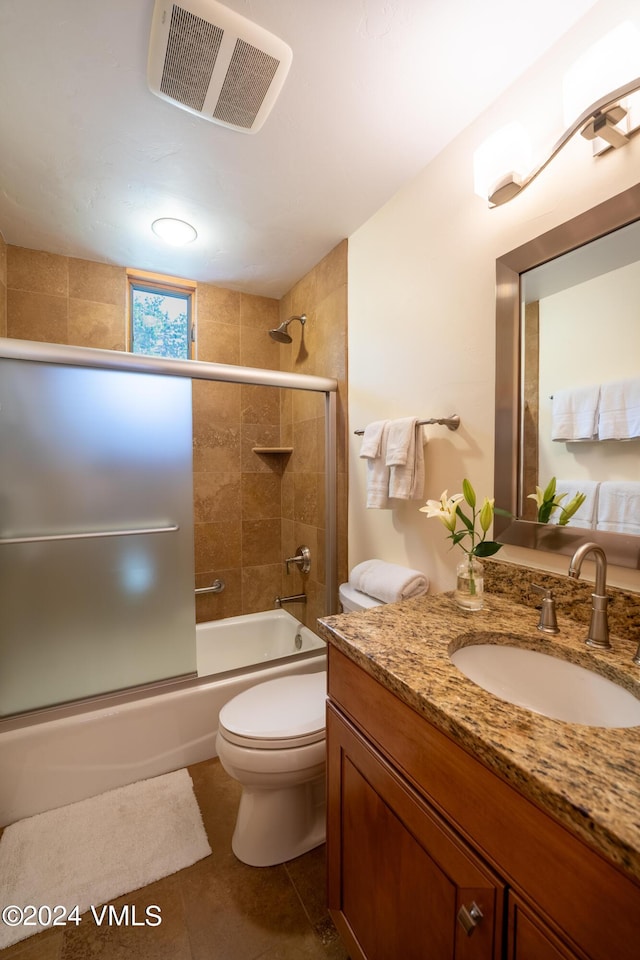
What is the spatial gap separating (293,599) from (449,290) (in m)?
Result: 1.95

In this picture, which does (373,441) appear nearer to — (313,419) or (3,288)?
(313,419)

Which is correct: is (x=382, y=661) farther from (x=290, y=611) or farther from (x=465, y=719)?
(x=290, y=611)

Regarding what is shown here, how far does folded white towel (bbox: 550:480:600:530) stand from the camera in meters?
0.96

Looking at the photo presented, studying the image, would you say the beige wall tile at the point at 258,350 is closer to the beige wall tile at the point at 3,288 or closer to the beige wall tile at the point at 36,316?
the beige wall tile at the point at 36,316

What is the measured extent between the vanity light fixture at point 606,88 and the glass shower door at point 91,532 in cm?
147

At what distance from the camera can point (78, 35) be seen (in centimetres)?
103

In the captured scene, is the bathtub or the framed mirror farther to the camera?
the bathtub

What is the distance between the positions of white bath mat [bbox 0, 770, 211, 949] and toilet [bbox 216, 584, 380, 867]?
0.21 metres

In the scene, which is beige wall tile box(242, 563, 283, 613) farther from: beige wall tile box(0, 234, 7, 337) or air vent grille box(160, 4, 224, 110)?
air vent grille box(160, 4, 224, 110)

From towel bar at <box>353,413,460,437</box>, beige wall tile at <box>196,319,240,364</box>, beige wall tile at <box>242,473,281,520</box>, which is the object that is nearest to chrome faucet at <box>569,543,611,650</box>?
towel bar at <box>353,413,460,437</box>

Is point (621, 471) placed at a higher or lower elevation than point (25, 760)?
higher

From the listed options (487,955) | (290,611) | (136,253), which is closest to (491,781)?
(487,955)

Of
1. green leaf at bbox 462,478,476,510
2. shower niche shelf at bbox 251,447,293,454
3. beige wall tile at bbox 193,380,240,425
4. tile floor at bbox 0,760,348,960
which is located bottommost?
tile floor at bbox 0,760,348,960

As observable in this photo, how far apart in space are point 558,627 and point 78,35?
78.3 inches
